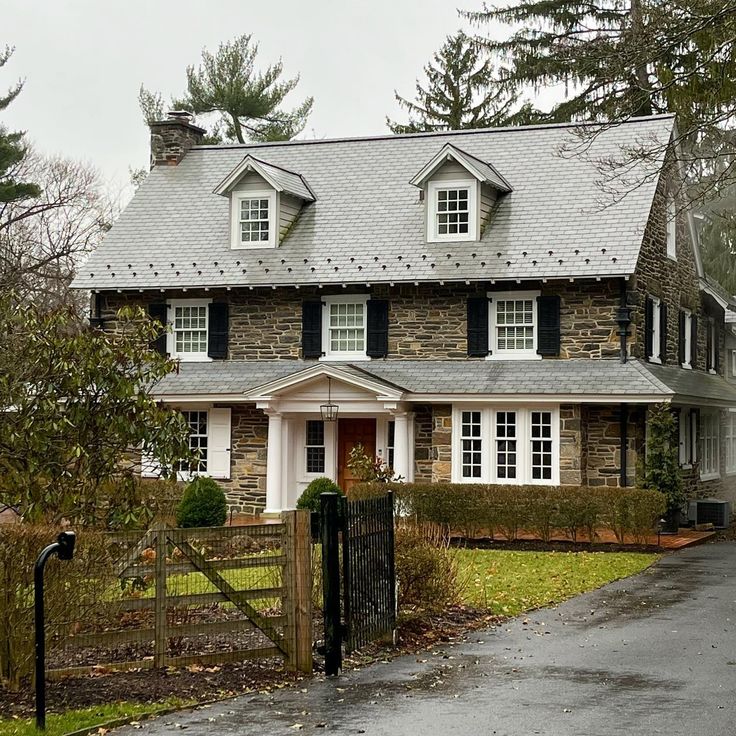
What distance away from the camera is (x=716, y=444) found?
3111cm

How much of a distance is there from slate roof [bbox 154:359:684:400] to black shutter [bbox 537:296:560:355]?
0.30 m

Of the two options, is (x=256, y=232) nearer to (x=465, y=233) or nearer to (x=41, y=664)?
(x=465, y=233)

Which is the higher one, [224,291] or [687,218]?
[687,218]

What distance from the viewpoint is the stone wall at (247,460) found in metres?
26.4

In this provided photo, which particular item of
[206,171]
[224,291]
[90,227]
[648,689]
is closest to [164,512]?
[224,291]

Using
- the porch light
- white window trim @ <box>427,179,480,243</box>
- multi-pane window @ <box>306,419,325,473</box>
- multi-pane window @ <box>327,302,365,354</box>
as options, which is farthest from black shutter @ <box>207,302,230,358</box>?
white window trim @ <box>427,179,480,243</box>

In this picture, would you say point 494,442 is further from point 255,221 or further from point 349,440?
point 255,221

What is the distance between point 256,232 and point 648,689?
19671 millimetres

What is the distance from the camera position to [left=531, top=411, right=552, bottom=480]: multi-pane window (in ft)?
80.0

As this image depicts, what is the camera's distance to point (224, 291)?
89.4ft

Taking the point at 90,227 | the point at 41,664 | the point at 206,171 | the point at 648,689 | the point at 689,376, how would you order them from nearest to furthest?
the point at 41,664, the point at 648,689, the point at 689,376, the point at 206,171, the point at 90,227

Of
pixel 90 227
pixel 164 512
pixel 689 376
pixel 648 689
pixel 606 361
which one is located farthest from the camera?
pixel 90 227

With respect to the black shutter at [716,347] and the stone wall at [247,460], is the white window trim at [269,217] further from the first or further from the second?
the black shutter at [716,347]

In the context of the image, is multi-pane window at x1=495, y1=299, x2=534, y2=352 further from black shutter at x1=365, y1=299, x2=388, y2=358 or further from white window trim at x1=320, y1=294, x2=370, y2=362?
white window trim at x1=320, y1=294, x2=370, y2=362
